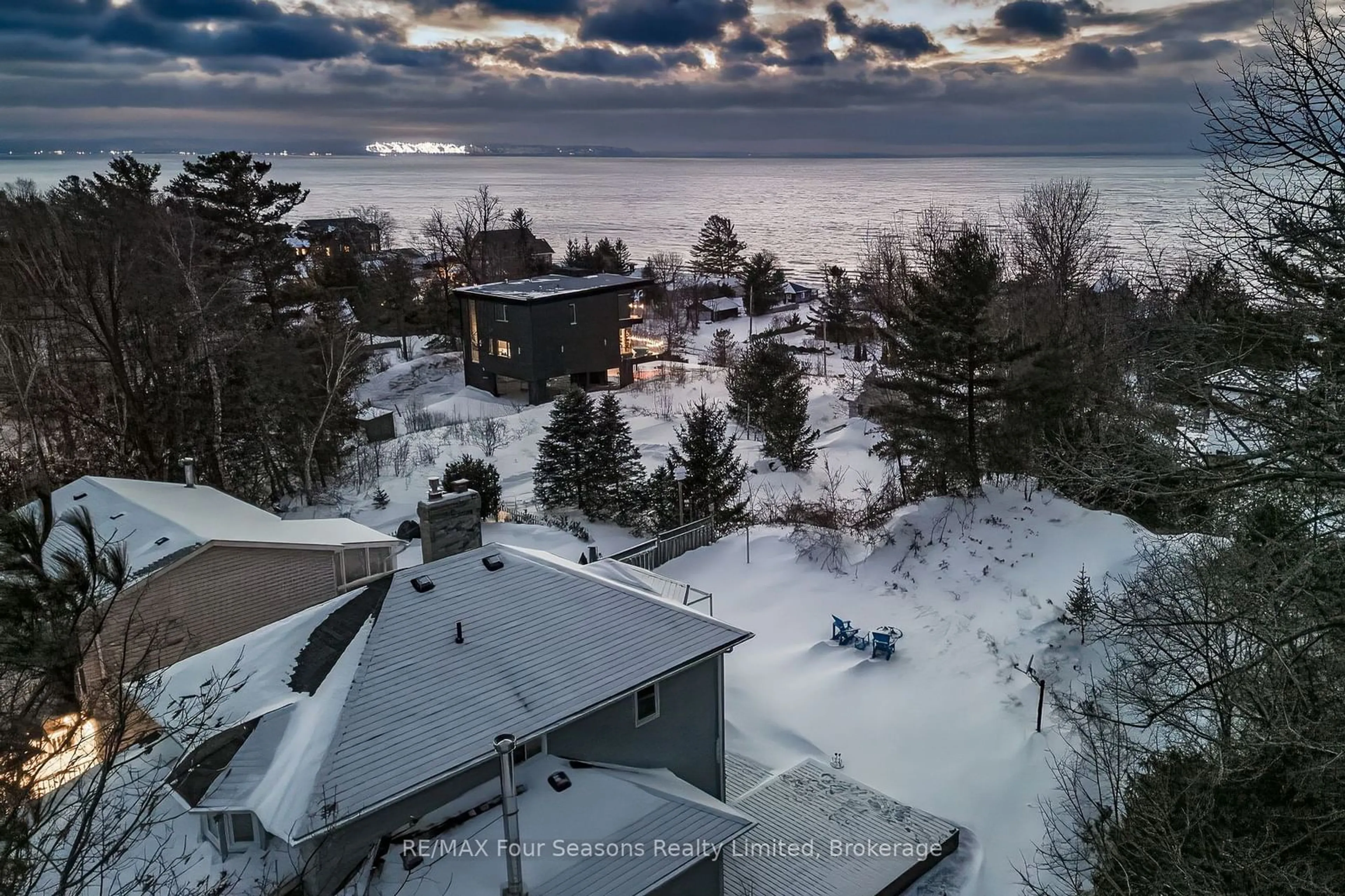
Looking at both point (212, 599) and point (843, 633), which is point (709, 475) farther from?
point (212, 599)

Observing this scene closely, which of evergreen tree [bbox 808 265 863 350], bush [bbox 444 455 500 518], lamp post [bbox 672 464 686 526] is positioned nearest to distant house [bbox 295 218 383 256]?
evergreen tree [bbox 808 265 863 350]

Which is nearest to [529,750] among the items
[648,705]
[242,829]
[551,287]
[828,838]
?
[648,705]

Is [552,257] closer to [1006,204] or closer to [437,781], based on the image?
[437,781]

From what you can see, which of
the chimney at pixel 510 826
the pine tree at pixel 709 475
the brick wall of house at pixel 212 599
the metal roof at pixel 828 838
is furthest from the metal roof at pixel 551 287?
the chimney at pixel 510 826

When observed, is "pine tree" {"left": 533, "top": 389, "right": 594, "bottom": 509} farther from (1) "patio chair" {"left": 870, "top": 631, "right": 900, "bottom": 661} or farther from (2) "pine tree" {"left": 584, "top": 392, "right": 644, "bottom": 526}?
(1) "patio chair" {"left": 870, "top": 631, "right": 900, "bottom": 661}

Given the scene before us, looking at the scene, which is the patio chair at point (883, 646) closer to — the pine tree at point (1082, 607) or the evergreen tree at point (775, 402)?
the pine tree at point (1082, 607)

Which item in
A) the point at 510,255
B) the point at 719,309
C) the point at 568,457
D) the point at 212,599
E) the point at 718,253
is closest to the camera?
the point at 212,599

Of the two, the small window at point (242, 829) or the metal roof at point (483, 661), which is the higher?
the metal roof at point (483, 661)
